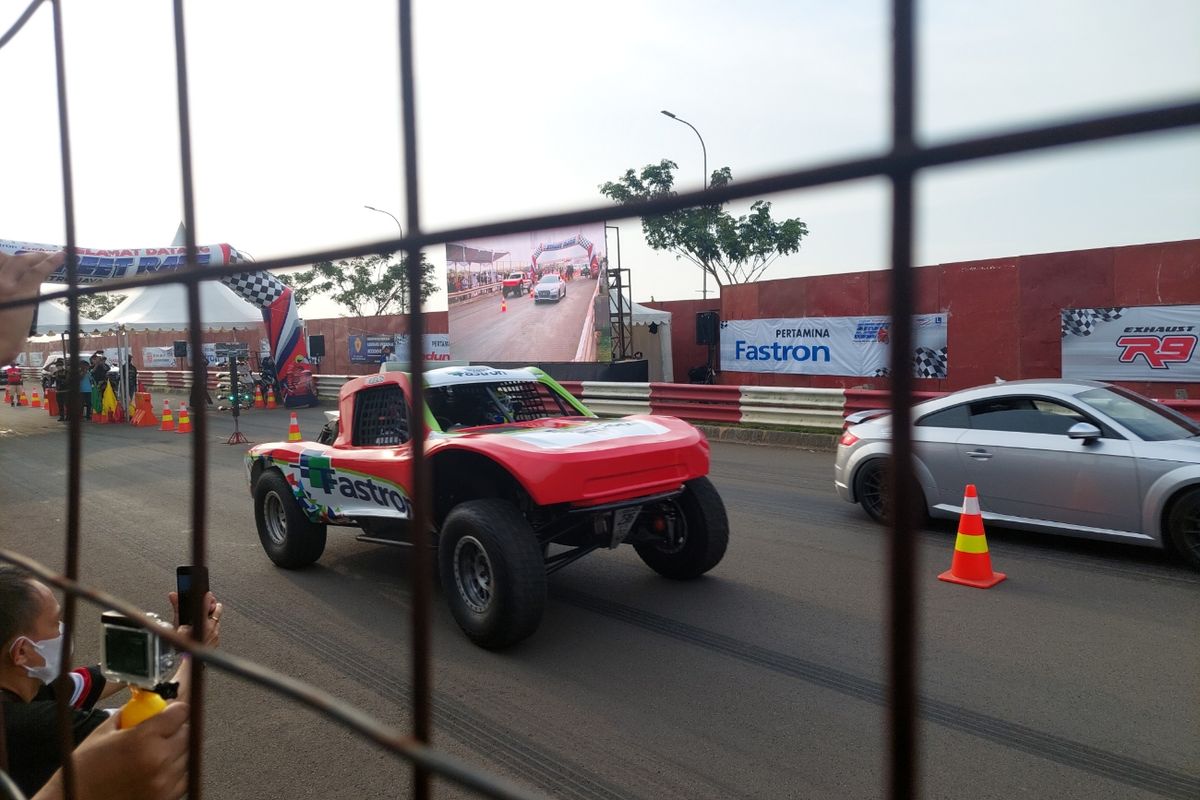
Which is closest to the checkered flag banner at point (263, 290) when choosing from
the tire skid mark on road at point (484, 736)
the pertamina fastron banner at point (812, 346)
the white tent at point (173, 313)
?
the white tent at point (173, 313)

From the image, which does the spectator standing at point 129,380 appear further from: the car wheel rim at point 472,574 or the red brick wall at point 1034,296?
the car wheel rim at point 472,574

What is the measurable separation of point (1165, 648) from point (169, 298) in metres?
23.9

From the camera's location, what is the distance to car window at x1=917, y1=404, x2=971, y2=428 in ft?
22.0

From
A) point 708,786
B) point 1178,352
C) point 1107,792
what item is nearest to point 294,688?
point 708,786

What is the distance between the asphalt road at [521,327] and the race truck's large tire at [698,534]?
16.0 m

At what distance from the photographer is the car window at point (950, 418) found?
22.0 feet

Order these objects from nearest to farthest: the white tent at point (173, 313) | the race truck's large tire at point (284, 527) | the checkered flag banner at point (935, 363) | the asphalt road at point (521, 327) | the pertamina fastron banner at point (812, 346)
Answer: the race truck's large tire at point (284, 527) → the checkered flag banner at point (935, 363) → the pertamina fastron banner at point (812, 346) → the white tent at point (173, 313) → the asphalt road at point (521, 327)

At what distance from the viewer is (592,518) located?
197 inches

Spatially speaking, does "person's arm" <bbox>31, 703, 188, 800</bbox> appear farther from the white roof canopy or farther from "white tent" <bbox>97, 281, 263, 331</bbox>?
the white roof canopy

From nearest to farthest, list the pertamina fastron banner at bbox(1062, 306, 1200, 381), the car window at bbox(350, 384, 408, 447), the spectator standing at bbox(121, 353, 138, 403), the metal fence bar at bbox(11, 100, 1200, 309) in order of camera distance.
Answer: the metal fence bar at bbox(11, 100, 1200, 309) < the car window at bbox(350, 384, 408, 447) < the pertamina fastron banner at bbox(1062, 306, 1200, 381) < the spectator standing at bbox(121, 353, 138, 403)

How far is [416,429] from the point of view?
1.01m

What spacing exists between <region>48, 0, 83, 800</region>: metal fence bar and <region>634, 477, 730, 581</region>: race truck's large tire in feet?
13.5

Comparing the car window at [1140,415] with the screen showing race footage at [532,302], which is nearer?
the car window at [1140,415]

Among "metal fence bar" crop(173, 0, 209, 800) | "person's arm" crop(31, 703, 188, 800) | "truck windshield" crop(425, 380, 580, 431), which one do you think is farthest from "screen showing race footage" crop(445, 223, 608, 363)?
"metal fence bar" crop(173, 0, 209, 800)
